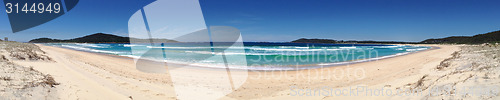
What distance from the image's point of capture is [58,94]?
3.12 m

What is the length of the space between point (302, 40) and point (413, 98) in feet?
648

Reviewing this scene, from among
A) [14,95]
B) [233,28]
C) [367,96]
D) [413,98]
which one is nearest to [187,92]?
[233,28]

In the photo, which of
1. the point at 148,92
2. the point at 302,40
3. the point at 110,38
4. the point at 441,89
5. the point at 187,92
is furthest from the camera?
the point at 302,40

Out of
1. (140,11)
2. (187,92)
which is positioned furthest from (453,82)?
(187,92)

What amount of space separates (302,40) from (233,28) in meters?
Result: 197

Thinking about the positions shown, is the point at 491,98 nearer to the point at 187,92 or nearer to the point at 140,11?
the point at 140,11

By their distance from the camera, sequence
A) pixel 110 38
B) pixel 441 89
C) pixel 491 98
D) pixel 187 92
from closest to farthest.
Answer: pixel 491 98
pixel 441 89
pixel 187 92
pixel 110 38

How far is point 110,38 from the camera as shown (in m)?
118

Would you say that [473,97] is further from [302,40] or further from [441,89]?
[302,40]

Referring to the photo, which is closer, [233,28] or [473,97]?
[473,97]

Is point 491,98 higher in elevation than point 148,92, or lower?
higher

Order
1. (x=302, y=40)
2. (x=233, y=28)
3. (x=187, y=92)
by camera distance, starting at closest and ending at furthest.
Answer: (x=233, y=28) → (x=187, y=92) → (x=302, y=40)

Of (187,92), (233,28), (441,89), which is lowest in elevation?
(187,92)

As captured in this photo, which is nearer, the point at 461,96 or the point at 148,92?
the point at 461,96
